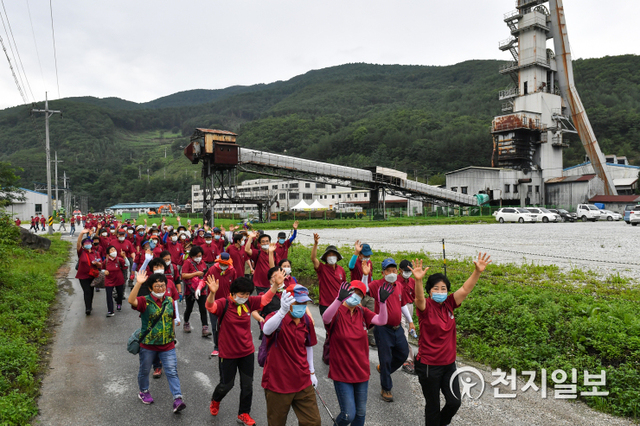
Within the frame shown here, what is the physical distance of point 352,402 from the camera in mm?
4191

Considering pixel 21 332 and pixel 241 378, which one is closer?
pixel 241 378

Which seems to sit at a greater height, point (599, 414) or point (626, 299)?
point (626, 299)

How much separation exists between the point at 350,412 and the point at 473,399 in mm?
2314

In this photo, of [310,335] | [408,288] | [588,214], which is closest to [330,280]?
[408,288]

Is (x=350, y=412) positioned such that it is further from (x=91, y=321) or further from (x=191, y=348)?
(x=91, y=321)

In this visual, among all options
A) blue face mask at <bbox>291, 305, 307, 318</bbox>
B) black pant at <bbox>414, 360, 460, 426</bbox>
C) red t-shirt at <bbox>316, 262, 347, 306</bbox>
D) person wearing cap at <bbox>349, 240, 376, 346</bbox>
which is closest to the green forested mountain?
red t-shirt at <bbox>316, 262, 347, 306</bbox>

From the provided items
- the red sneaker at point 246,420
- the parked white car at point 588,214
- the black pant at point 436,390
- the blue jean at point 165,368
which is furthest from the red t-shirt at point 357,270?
the parked white car at point 588,214

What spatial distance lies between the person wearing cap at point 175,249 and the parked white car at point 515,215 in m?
35.7

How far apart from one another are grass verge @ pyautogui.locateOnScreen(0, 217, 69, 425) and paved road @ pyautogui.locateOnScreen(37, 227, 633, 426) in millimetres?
242

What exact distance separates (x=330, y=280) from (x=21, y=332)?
628cm

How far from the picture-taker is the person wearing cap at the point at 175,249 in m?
10.8

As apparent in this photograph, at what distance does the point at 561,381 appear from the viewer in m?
5.79

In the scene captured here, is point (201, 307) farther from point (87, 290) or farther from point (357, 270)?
point (87, 290)

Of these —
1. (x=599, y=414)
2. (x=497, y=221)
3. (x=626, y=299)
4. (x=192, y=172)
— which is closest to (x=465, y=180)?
(x=497, y=221)
